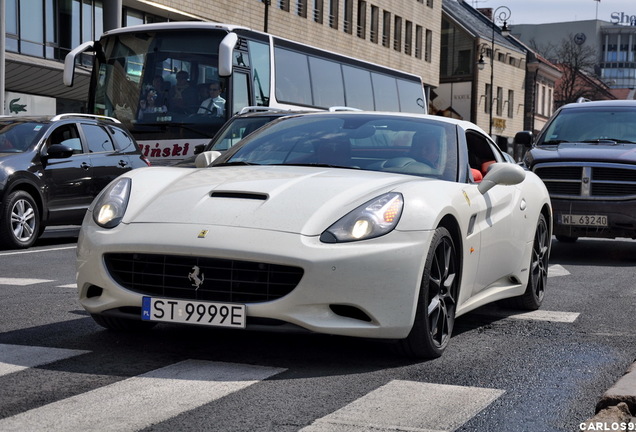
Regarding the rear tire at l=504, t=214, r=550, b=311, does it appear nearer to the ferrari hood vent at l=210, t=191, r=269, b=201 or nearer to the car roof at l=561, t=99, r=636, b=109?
the ferrari hood vent at l=210, t=191, r=269, b=201

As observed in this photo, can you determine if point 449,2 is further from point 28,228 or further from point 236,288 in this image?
point 236,288

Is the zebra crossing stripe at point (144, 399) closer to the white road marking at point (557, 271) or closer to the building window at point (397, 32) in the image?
the white road marking at point (557, 271)

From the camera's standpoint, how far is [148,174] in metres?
6.25

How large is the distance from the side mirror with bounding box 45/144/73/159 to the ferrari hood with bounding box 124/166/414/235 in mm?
8328

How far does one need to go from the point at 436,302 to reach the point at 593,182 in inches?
295

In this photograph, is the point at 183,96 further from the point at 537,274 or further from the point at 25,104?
the point at 25,104

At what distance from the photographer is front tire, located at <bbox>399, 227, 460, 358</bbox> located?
5.59 metres

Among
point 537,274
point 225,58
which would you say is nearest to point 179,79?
point 225,58

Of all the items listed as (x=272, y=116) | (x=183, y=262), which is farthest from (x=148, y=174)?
(x=272, y=116)

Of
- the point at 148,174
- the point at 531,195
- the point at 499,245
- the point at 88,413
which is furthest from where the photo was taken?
the point at 531,195

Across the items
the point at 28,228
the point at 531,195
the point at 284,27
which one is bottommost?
the point at 28,228

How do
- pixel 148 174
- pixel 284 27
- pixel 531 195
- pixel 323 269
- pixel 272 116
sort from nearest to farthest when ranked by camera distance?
pixel 323 269
pixel 148 174
pixel 531 195
pixel 272 116
pixel 284 27

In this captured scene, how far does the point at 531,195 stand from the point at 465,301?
1.73 metres

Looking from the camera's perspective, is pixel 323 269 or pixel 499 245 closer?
pixel 323 269
